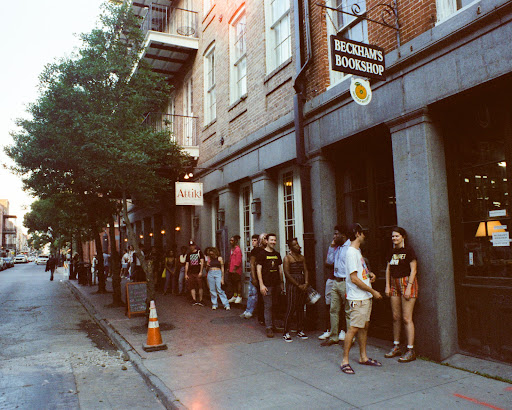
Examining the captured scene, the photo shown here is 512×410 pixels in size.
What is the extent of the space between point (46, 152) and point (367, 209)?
9.30 metres

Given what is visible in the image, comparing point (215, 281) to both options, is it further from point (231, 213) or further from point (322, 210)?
point (322, 210)

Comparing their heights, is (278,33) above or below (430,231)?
above

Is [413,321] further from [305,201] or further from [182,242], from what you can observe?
[182,242]

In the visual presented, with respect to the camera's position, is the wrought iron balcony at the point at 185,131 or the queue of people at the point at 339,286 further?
the wrought iron balcony at the point at 185,131

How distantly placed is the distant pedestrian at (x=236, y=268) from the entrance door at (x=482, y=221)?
20.4 feet

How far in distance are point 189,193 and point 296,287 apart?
21.8ft

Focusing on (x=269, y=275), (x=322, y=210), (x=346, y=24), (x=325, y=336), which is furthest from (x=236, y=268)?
(x=346, y=24)

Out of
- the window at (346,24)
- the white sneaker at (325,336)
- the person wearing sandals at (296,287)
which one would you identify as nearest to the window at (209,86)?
the window at (346,24)

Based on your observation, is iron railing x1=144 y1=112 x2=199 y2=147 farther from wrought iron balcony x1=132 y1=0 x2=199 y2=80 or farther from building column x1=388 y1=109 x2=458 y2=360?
building column x1=388 y1=109 x2=458 y2=360

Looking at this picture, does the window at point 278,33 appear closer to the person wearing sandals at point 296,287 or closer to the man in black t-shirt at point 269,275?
the man in black t-shirt at point 269,275

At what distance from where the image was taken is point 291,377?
17.3ft

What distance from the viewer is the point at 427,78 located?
593 centimetres

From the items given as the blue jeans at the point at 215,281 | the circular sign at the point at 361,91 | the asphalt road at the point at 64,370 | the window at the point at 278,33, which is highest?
the window at the point at 278,33

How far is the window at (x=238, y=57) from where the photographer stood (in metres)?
12.0
